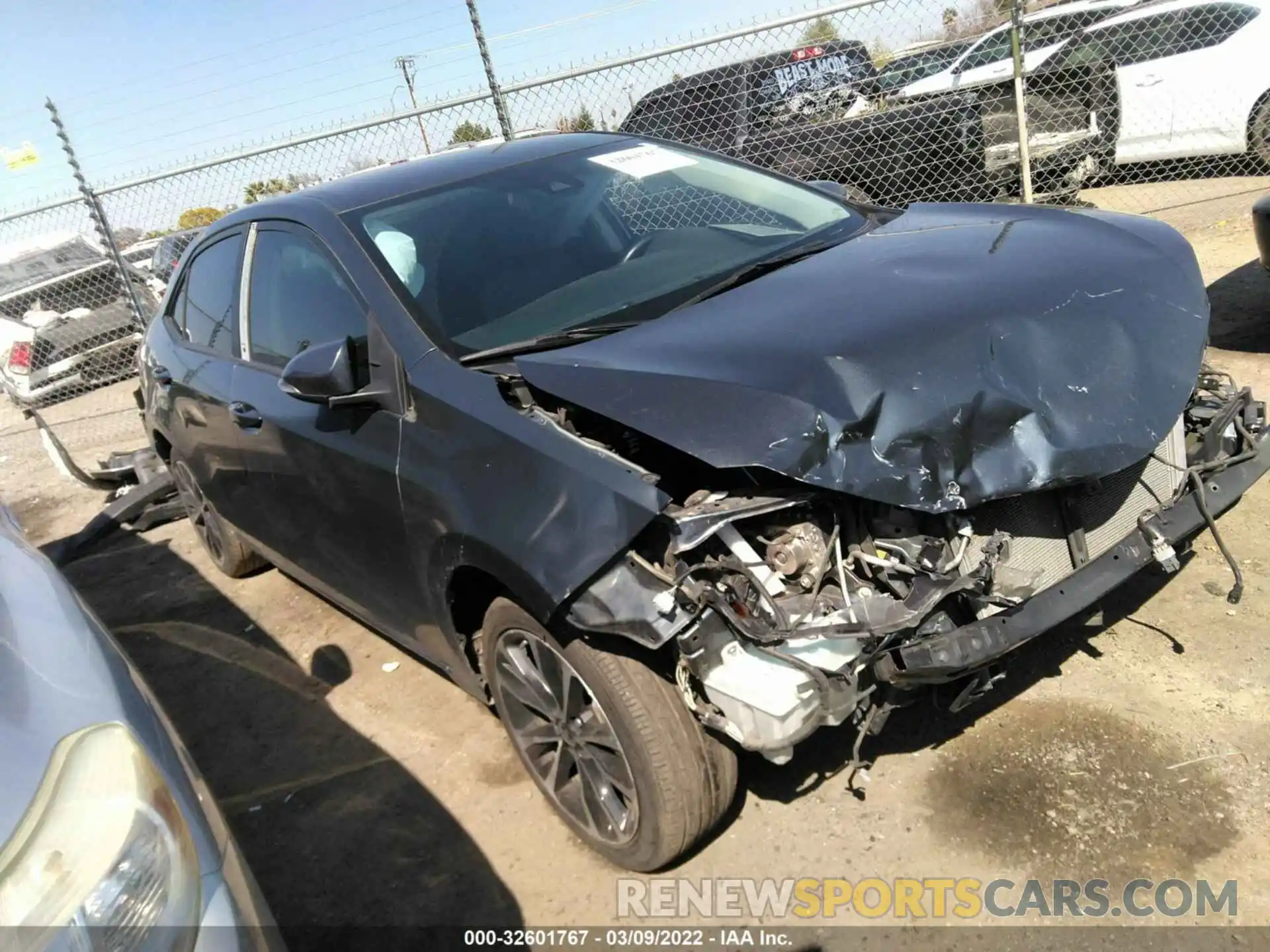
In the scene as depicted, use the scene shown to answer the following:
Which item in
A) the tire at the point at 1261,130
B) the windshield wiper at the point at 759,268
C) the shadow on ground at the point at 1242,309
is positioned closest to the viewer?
the windshield wiper at the point at 759,268

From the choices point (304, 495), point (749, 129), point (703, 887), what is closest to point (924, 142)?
point (749, 129)

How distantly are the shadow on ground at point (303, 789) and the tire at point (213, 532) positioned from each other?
202 millimetres

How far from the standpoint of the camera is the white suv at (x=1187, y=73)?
291 inches

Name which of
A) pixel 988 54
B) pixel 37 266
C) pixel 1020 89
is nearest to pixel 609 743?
pixel 1020 89

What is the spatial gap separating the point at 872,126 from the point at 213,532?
6153mm

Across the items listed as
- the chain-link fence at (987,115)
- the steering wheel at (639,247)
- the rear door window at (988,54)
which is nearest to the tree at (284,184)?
the chain-link fence at (987,115)

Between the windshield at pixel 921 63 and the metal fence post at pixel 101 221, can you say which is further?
the windshield at pixel 921 63

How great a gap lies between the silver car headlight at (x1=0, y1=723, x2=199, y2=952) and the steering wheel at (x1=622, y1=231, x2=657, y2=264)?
2021 mm

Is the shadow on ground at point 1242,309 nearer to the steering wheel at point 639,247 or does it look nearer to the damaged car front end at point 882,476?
the damaged car front end at point 882,476

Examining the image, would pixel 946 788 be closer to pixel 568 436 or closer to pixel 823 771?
pixel 823 771

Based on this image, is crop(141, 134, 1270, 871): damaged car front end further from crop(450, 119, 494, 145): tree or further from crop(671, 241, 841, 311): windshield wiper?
crop(450, 119, 494, 145): tree

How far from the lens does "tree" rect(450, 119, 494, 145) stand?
7.84 metres

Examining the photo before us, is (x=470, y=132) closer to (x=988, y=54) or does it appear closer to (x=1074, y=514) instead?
(x=988, y=54)

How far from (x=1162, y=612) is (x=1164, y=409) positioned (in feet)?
3.58
